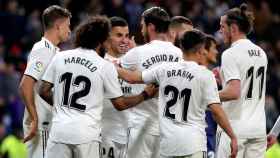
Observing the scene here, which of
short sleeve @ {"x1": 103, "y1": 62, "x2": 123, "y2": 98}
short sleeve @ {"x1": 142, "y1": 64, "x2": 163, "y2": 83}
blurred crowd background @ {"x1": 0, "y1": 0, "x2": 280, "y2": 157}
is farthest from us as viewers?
blurred crowd background @ {"x1": 0, "y1": 0, "x2": 280, "y2": 157}

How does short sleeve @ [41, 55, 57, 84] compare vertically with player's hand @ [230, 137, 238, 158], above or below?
above

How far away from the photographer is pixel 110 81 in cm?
879

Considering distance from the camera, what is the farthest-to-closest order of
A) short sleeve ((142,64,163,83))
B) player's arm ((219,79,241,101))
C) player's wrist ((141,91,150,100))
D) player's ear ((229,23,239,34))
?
player's ear ((229,23,239,34)) < player's arm ((219,79,241,101)) < player's wrist ((141,91,150,100)) < short sleeve ((142,64,163,83))

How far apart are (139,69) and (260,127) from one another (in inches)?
56.3

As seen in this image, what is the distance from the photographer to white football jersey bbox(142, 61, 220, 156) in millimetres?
8672

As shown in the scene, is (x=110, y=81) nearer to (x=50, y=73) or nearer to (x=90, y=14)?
(x=50, y=73)

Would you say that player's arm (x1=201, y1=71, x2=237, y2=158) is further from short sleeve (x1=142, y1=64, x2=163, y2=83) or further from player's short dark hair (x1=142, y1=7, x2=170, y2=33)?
player's short dark hair (x1=142, y1=7, x2=170, y2=33)

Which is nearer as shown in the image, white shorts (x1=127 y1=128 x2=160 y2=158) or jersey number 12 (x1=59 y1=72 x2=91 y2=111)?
jersey number 12 (x1=59 y1=72 x2=91 y2=111)

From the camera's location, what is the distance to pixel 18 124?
51.4 ft

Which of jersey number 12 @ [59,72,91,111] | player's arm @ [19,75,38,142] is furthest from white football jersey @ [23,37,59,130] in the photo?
jersey number 12 @ [59,72,91,111]

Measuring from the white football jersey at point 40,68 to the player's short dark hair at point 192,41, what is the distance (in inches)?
61.3

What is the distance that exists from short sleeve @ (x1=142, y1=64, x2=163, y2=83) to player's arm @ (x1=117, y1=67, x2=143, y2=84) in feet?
0.37

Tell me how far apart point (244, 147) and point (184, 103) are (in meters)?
1.26

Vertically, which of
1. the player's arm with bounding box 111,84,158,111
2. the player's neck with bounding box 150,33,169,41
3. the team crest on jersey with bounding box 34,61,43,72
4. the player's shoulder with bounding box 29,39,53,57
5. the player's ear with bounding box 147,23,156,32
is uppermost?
the player's ear with bounding box 147,23,156,32
